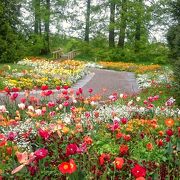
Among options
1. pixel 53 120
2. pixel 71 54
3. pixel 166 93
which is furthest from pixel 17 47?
pixel 53 120

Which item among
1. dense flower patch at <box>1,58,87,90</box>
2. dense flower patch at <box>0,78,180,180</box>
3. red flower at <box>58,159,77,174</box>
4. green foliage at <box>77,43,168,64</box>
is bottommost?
green foliage at <box>77,43,168,64</box>

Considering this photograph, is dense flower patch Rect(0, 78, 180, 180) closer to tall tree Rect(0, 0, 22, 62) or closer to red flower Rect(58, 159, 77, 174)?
red flower Rect(58, 159, 77, 174)

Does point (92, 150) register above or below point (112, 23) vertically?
below

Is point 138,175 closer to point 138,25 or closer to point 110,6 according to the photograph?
point 138,25

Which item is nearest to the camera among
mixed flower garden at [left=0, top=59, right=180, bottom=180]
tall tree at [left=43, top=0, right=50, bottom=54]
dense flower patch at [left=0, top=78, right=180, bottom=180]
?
mixed flower garden at [left=0, top=59, right=180, bottom=180]

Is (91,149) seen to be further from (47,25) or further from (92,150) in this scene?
(47,25)

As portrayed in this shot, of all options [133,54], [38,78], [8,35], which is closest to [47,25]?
[133,54]

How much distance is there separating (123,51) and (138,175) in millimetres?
31022

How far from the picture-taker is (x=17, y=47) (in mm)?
25234

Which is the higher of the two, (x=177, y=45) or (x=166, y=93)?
(x=177, y=45)

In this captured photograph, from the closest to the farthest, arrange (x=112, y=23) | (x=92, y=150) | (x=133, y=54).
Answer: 1. (x=92, y=150)
2. (x=133, y=54)
3. (x=112, y=23)

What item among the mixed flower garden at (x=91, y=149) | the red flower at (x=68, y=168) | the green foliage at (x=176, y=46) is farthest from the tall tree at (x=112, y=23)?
the red flower at (x=68, y=168)

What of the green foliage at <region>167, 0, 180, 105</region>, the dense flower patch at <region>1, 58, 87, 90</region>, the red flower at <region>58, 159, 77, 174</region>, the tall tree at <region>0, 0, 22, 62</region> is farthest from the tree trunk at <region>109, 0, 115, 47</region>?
the red flower at <region>58, 159, 77, 174</region>

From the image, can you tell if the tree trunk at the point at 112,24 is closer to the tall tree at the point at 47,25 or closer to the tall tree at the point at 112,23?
the tall tree at the point at 112,23
